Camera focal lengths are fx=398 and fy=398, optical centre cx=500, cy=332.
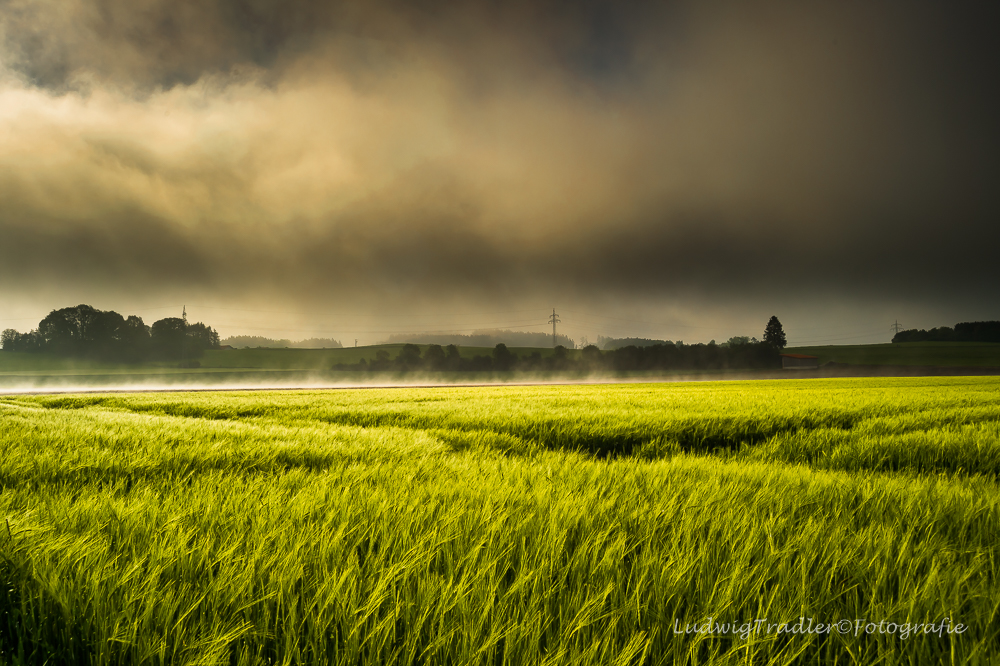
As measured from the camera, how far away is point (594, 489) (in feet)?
7.02

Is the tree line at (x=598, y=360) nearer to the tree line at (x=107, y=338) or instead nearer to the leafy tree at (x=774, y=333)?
the tree line at (x=107, y=338)

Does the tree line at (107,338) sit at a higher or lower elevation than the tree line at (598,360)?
higher

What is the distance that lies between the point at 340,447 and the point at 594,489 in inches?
96.5

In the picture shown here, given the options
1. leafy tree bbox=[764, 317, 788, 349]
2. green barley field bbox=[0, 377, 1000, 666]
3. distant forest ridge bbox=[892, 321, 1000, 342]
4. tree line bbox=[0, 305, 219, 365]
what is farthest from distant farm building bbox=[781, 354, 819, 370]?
tree line bbox=[0, 305, 219, 365]

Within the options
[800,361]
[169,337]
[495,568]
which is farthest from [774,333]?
[169,337]

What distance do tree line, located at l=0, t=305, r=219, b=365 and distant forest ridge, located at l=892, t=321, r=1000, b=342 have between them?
187 meters

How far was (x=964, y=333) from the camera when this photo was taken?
109188 mm

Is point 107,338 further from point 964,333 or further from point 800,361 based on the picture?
point 964,333

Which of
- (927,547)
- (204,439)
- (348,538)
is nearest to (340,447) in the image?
(204,439)

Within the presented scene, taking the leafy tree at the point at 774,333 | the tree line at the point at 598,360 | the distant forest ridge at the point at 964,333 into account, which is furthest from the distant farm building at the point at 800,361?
the distant forest ridge at the point at 964,333

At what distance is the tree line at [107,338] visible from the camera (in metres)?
81.4

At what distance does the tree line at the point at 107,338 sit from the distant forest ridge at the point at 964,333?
613 ft

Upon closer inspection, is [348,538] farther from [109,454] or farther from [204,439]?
[204,439]

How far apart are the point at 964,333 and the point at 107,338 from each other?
211m
